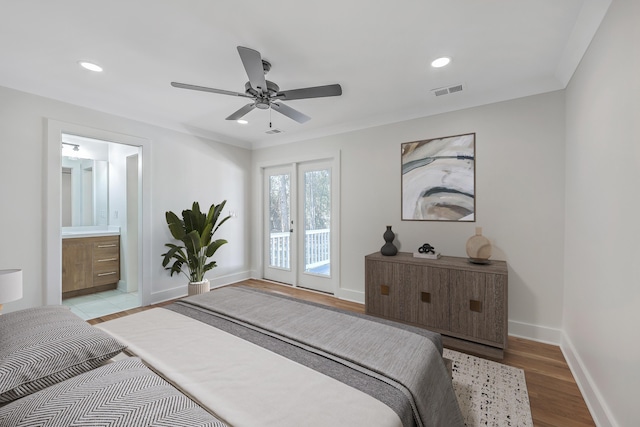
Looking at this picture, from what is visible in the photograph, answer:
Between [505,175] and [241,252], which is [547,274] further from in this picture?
[241,252]

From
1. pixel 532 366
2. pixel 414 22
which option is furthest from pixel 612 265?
pixel 414 22

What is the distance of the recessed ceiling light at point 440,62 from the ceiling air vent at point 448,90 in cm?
46

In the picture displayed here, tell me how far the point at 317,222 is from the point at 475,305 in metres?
2.45

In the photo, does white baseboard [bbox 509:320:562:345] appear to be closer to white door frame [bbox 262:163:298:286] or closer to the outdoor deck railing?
the outdoor deck railing

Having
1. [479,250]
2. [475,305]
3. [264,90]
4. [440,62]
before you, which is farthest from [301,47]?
[475,305]

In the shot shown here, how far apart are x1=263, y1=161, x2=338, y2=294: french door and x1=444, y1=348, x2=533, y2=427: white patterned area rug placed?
209 centimetres

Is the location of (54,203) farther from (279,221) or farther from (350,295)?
(350,295)

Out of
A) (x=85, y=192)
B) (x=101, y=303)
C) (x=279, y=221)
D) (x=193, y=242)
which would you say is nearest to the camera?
(x=193, y=242)

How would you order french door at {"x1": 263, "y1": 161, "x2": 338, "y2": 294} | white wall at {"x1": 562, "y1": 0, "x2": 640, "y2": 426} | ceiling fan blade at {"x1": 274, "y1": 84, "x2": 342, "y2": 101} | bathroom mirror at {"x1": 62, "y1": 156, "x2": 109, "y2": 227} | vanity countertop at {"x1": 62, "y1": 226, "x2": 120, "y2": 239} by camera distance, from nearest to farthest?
white wall at {"x1": 562, "y1": 0, "x2": 640, "y2": 426}
ceiling fan blade at {"x1": 274, "y1": 84, "x2": 342, "y2": 101}
vanity countertop at {"x1": 62, "y1": 226, "x2": 120, "y2": 239}
french door at {"x1": 263, "y1": 161, "x2": 338, "y2": 294}
bathroom mirror at {"x1": 62, "y1": 156, "x2": 109, "y2": 227}

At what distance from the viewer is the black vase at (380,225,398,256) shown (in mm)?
3215

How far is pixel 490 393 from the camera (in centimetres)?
195

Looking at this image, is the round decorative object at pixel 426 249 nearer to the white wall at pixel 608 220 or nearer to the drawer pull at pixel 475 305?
the drawer pull at pixel 475 305

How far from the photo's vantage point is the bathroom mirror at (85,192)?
4492 mm

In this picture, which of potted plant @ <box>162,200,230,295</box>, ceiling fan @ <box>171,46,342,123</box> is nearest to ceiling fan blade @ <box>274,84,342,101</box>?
ceiling fan @ <box>171,46,342,123</box>
